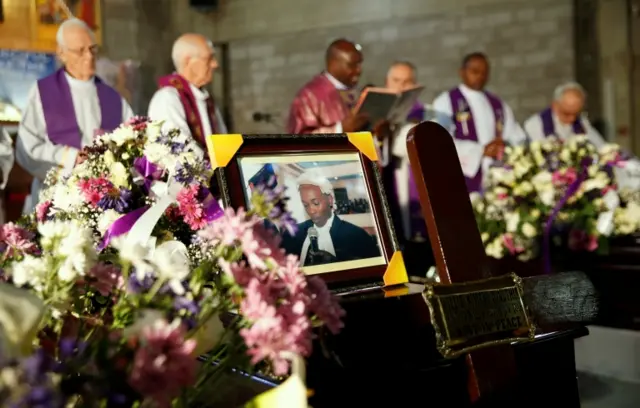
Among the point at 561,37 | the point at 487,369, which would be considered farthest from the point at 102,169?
the point at 561,37

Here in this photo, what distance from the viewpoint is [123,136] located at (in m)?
1.58

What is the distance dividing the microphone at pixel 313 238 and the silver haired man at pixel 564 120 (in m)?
4.57

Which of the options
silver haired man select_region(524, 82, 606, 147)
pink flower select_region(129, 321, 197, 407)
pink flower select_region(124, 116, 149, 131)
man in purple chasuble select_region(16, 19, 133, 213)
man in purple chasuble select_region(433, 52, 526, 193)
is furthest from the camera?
silver haired man select_region(524, 82, 606, 147)

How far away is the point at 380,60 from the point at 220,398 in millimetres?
7164

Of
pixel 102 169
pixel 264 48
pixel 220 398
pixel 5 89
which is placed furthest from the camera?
pixel 264 48

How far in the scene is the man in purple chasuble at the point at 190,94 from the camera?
11.1ft

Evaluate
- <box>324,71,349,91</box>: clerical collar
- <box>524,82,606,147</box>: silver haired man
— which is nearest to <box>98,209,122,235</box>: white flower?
<box>324,71,349,91</box>: clerical collar

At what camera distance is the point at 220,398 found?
893 mm

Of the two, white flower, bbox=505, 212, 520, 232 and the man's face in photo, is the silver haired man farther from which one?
the man's face in photo

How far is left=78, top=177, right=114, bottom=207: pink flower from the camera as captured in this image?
143cm

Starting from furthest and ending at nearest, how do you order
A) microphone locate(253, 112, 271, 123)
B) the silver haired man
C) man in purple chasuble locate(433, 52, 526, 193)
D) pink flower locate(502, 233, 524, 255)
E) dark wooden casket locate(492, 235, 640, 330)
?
microphone locate(253, 112, 271, 123) < the silver haired man < man in purple chasuble locate(433, 52, 526, 193) < pink flower locate(502, 233, 524, 255) < dark wooden casket locate(492, 235, 640, 330)

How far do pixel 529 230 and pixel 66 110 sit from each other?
2250 millimetres

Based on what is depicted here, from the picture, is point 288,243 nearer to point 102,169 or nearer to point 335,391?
point 335,391

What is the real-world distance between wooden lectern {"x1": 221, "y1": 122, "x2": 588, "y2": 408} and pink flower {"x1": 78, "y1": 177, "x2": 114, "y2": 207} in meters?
0.54
